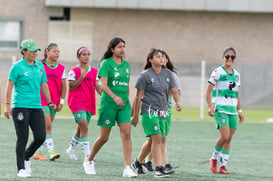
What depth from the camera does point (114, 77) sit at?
11.0 meters

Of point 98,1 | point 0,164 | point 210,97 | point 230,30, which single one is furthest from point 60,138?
point 230,30

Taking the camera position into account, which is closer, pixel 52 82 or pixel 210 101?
pixel 210 101

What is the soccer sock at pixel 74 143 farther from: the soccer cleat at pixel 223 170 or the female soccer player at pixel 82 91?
the soccer cleat at pixel 223 170

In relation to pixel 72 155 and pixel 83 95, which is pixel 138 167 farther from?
pixel 72 155

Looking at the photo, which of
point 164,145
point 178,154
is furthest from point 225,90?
point 178,154

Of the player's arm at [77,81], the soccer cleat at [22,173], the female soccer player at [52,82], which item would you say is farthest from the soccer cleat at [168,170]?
the female soccer player at [52,82]

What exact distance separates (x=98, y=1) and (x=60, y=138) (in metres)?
17.6

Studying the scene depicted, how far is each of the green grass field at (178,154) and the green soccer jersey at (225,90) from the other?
102 cm

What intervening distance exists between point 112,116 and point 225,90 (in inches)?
75.7

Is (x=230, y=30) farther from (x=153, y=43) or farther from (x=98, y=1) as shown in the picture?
(x=98, y=1)

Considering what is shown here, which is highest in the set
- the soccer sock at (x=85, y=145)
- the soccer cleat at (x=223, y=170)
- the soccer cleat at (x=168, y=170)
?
the soccer sock at (x=85, y=145)

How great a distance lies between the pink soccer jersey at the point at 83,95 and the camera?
1264 cm

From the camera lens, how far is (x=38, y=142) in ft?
35.6

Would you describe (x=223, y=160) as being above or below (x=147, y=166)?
above
